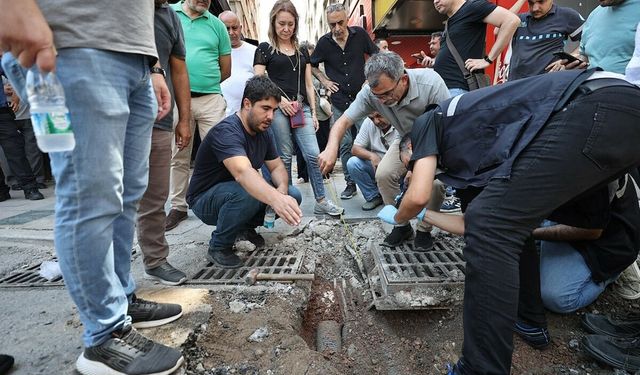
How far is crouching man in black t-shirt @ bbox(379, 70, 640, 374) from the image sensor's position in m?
A: 1.34

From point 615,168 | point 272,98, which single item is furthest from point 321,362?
point 272,98

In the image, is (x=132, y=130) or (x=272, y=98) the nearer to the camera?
(x=132, y=130)

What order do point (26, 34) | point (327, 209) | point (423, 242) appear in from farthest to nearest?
point (327, 209) < point (423, 242) < point (26, 34)

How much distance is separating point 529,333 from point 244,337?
146 cm

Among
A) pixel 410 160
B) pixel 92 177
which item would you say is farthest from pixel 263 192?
pixel 92 177

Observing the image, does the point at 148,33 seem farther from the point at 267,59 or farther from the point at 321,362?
the point at 267,59

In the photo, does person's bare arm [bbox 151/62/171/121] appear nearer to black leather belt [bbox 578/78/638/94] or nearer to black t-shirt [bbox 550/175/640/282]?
black leather belt [bbox 578/78/638/94]

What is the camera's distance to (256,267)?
2.52 meters

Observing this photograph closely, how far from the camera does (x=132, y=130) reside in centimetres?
141

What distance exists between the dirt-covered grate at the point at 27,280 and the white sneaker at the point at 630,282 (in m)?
3.46

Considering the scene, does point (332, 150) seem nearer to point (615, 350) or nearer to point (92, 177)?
point (92, 177)

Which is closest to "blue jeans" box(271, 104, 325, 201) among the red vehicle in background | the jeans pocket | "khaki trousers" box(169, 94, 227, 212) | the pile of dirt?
"khaki trousers" box(169, 94, 227, 212)

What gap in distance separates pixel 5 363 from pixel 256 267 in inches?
54.2

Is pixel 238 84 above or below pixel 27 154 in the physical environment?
above
